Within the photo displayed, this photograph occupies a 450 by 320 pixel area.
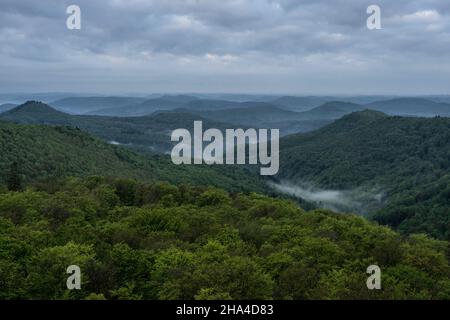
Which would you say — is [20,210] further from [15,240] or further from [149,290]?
[149,290]

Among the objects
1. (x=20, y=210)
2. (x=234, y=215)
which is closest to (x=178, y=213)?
(x=234, y=215)

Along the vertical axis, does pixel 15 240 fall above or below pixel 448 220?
above

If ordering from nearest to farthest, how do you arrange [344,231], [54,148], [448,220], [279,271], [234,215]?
[279,271], [344,231], [234,215], [448,220], [54,148]

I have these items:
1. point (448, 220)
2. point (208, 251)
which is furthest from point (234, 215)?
point (448, 220)

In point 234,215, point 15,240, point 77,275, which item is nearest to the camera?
point 77,275
